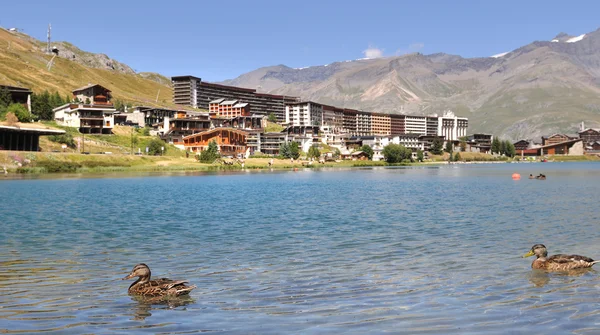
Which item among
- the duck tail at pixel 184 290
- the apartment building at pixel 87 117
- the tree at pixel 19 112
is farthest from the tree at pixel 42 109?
the duck tail at pixel 184 290

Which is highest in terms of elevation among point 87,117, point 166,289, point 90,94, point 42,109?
point 90,94

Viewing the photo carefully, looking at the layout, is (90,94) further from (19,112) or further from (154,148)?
(154,148)

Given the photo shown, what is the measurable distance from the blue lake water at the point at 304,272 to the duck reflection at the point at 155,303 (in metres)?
0.09

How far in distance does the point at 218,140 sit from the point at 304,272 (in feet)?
486

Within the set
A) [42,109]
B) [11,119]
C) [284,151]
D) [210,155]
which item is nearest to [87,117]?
[42,109]

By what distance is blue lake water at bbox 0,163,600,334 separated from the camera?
1166 cm

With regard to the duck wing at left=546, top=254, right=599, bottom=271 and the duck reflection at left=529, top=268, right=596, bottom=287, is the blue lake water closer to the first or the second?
the duck reflection at left=529, top=268, right=596, bottom=287

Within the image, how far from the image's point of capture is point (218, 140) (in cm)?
16275

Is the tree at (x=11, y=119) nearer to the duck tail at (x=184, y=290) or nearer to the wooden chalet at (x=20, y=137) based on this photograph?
the wooden chalet at (x=20, y=137)

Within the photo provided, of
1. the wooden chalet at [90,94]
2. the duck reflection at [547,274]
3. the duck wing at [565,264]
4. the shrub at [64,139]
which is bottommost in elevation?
the duck reflection at [547,274]

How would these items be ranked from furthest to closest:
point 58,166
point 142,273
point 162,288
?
point 58,166
point 142,273
point 162,288

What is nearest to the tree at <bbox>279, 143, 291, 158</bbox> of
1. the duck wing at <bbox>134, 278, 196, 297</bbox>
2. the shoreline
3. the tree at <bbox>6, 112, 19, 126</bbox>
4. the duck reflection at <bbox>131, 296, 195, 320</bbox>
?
the shoreline

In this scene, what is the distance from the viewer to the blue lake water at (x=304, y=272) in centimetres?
1166

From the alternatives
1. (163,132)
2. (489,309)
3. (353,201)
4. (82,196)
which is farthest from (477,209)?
(163,132)
